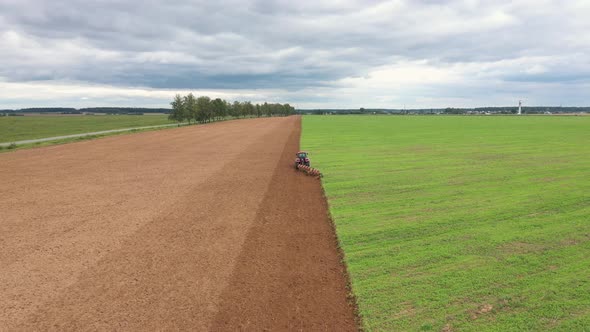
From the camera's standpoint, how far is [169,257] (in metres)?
12.0

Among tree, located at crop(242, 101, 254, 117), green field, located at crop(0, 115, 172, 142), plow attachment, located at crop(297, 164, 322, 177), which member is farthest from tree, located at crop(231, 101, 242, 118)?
plow attachment, located at crop(297, 164, 322, 177)

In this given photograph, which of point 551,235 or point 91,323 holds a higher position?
point 551,235

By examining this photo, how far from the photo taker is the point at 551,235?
482 inches

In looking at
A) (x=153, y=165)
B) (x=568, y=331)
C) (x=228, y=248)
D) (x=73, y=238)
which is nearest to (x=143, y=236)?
(x=73, y=238)

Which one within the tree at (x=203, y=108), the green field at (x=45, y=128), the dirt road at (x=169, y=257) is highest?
the tree at (x=203, y=108)

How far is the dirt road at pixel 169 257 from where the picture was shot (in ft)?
28.8

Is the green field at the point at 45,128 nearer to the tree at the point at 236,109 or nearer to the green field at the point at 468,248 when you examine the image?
the tree at the point at 236,109

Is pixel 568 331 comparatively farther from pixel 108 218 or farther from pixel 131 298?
pixel 108 218

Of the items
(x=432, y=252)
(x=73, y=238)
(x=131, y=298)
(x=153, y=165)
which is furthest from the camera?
(x=153, y=165)

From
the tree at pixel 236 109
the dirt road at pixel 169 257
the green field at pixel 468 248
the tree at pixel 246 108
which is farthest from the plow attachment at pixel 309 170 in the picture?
the tree at pixel 246 108

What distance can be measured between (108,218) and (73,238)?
240cm

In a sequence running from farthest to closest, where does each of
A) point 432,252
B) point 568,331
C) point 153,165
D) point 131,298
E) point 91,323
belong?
point 153,165 → point 432,252 → point 131,298 → point 91,323 → point 568,331

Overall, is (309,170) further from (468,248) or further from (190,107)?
(190,107)

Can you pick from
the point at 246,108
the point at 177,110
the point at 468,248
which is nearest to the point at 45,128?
the point at 177,110
